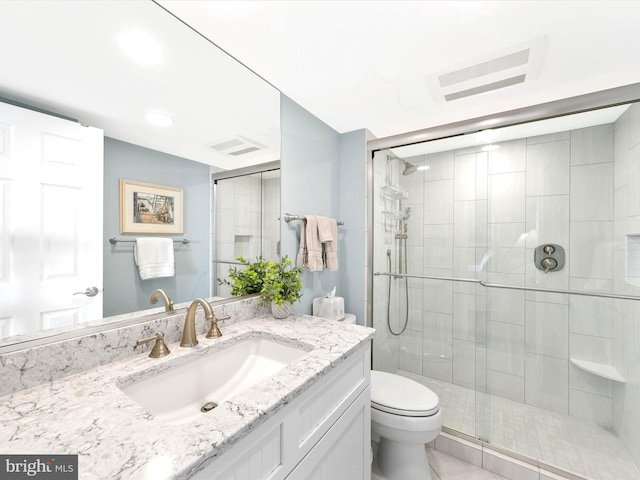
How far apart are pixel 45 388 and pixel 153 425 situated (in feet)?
1.32

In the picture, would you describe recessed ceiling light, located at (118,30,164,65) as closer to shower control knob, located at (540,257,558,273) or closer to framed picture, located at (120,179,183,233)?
framed picture, located at (120,179,183,233)

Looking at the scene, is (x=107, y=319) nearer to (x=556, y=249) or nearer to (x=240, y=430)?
(x=240, y=430)

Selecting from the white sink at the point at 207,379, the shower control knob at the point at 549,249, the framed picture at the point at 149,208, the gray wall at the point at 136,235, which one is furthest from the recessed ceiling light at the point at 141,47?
the shower control knob at the point at 549,249

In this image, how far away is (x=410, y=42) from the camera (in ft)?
3.93

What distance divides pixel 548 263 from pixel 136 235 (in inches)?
87.3

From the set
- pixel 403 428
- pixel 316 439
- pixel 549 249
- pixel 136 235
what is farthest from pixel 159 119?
pixel 549 249

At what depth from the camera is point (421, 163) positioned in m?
2.09

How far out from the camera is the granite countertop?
0.49m

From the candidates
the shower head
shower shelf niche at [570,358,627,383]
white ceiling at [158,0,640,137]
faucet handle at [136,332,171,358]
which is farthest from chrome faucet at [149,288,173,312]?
shower shelf niche at [570,358,627,383]

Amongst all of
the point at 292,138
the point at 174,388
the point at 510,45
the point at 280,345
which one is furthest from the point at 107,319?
the point at 510,45

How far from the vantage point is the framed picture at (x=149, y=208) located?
974 mm

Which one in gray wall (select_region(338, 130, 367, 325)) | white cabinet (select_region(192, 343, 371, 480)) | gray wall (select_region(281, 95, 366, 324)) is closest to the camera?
white cabinet (select_region(192, 343, 371, 480))

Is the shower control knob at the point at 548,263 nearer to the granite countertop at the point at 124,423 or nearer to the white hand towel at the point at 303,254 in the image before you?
the white hand towel at the point at 303,254

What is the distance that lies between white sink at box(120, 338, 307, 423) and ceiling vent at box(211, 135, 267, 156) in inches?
35.1
